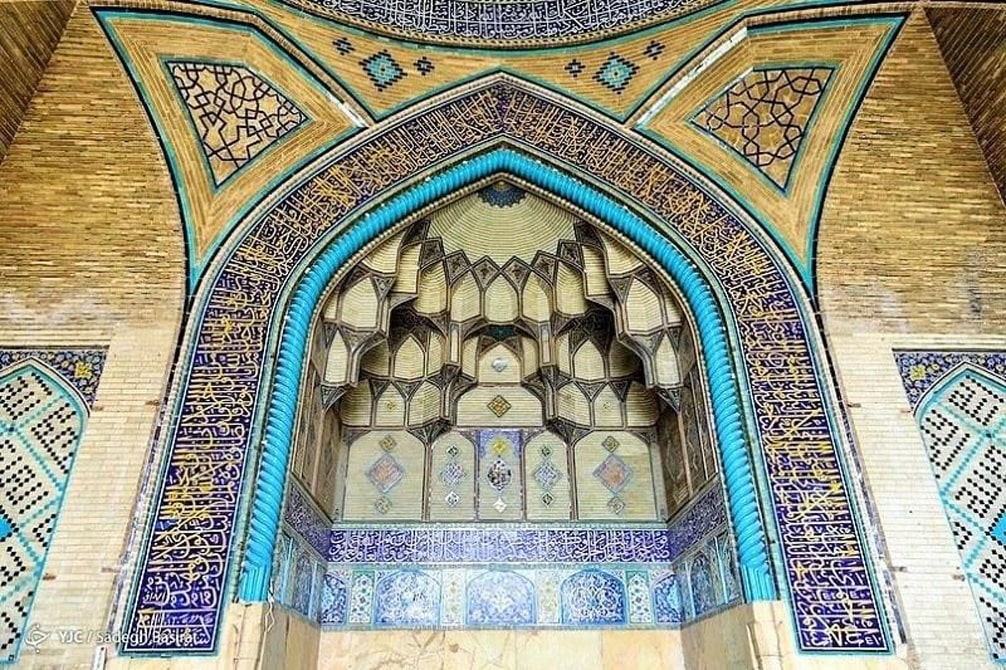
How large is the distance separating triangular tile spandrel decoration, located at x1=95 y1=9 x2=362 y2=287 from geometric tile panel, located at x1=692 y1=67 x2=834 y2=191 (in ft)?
10.0

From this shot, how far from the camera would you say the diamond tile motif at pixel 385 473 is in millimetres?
6648

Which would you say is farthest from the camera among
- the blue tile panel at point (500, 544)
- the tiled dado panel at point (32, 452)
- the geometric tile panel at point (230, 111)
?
the blue tile panel at point (500, 544)

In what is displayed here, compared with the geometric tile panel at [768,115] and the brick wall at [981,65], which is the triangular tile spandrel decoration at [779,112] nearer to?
the geometric tile panel at [768,115]

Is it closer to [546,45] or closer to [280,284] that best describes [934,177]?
[546,45]

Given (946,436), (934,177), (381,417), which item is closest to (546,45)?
(934,177)

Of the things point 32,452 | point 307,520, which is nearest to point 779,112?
point 307,520

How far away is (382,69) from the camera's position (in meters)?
5.73

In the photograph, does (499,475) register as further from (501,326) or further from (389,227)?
(389,227)

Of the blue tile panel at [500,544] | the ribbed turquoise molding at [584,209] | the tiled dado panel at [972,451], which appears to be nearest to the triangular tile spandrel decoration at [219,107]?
the ribbed turquoise molding at [584,209]

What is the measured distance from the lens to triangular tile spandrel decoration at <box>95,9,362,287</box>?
5.14 m

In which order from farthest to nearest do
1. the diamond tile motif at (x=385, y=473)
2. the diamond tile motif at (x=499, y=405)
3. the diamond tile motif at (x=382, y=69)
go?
the diamond tile motif at (x=499, y=405)
the diamond tile motif at (x=385, y=473)
the diamond tile motif at (x=382, y=69)

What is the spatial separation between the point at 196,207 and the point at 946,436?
5593mm

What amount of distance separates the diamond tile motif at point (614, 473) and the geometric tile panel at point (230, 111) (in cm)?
413

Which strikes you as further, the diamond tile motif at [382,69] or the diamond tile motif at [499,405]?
the diamond tile motif at [499,405]
